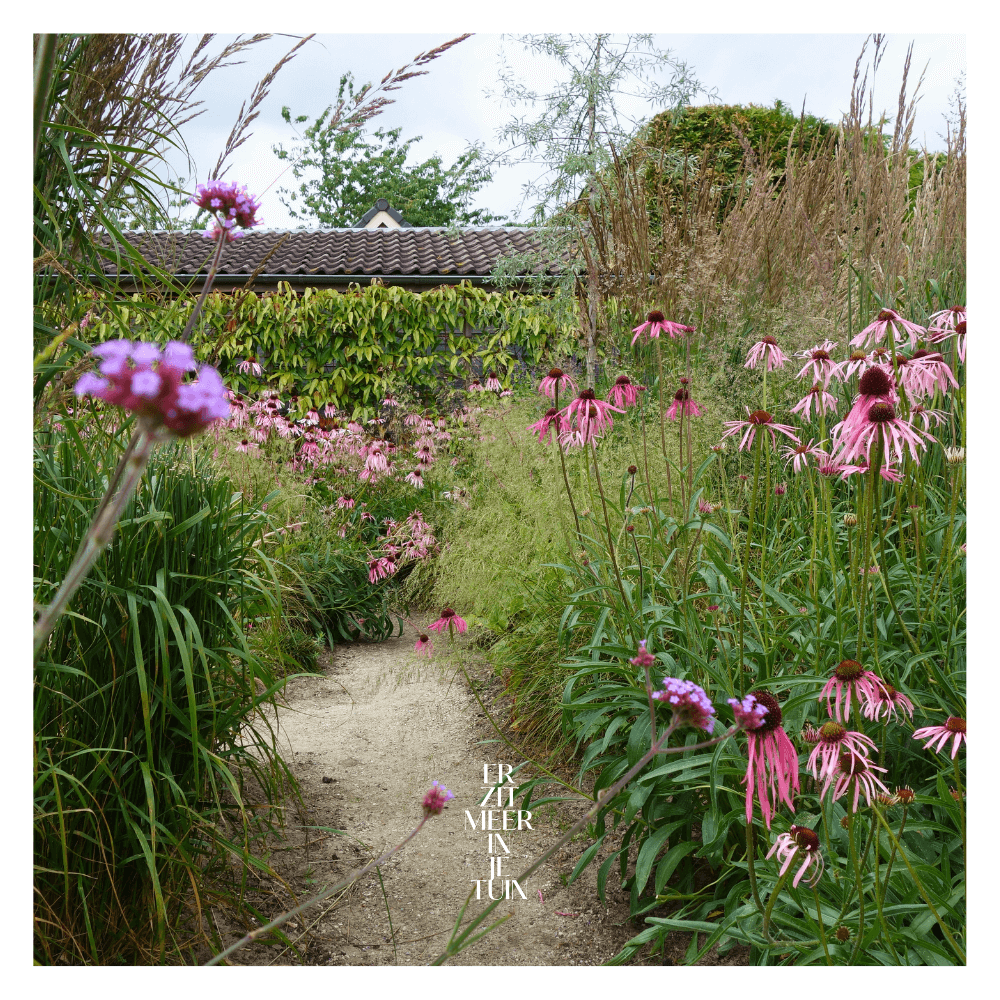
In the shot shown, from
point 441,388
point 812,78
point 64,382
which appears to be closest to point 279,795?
point 64,382

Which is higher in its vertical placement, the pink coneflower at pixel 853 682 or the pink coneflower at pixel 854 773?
the pink coneflower at pixel 853 682

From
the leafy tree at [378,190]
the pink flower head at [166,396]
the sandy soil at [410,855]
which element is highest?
the leafy tree at [378,190]

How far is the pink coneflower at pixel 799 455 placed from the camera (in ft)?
4.84

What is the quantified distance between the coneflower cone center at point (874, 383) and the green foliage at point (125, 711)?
1.02 m

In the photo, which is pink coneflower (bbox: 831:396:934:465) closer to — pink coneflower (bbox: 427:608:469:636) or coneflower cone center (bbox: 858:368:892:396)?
coneflower cone center (bbox: 858:368:892:396)

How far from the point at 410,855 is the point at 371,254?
6413mm

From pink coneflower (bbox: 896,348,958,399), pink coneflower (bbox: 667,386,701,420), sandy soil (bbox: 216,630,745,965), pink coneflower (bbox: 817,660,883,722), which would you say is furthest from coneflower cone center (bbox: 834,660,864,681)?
pink coneflower (bbox: 667,386,701,420)

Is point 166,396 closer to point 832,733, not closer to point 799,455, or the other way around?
point 832,733

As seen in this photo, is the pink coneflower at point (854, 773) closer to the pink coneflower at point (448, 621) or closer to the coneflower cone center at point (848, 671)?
the coneflower cone center at point (848, 671)

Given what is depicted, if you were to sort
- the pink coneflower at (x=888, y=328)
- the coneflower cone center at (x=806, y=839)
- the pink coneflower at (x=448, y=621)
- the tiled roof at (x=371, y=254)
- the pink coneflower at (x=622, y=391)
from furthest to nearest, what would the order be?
1. the tiled roof at (x=371, y=254)
2. the pink coneflower at (x=448, y=621)
3. the pink coneflower at (x=622, y=391)
4. the pink coneflower at (x=888, y=328)
5. the coneflower cone center at (x=806, y=839)

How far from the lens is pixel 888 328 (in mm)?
1416

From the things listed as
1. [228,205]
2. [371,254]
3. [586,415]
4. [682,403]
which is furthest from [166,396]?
[371,254]

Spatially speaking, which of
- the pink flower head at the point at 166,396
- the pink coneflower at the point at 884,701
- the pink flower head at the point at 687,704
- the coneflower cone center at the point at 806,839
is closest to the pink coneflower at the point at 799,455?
the pink coneflower at the point at 884,701

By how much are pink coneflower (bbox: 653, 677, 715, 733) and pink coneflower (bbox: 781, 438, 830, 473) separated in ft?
2.91
